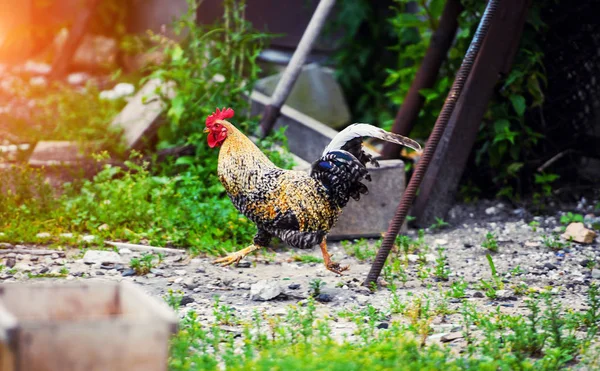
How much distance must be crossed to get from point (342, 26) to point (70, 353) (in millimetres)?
8002

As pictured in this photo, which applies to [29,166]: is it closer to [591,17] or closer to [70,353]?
[70,353]

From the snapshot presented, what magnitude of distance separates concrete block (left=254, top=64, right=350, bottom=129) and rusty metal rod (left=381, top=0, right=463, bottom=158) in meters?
2.57

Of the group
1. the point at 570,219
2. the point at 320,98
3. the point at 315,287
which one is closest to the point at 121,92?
the point at 320,98

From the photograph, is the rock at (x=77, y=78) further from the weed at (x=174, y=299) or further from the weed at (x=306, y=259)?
the weed at (x=174, y=299)

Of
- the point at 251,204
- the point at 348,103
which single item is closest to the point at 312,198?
the point at 251,204

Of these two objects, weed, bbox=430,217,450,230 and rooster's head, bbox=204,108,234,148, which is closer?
rooster's head, bbox=204,108,234,148

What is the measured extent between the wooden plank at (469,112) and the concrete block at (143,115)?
98.2 inches

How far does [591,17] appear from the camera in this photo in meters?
6.14

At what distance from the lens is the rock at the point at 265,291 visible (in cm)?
417

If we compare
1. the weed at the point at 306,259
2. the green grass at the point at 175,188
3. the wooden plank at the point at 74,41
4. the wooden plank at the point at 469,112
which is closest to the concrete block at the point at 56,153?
the green grass at the point at 175,188

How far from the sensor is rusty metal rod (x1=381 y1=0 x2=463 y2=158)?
6102 mm

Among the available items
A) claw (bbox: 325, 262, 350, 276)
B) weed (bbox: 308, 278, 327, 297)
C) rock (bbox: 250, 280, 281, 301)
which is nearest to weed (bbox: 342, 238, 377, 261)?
claw (bbox: 325, 262, 350, 276)

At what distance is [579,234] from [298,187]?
2.33m

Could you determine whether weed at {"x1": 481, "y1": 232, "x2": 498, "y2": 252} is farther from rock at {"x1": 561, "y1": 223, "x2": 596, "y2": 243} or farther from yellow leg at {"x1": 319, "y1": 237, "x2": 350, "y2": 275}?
yellow leg at {"x1": 319, "y1": 237, "x2": 350, "y2": 275}
